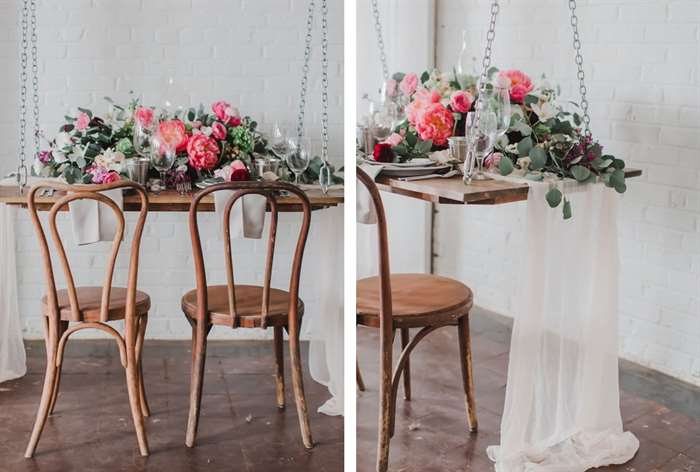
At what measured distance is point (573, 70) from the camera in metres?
2.99

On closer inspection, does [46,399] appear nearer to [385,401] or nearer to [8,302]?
[8,302]

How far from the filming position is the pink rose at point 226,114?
2.55 meters

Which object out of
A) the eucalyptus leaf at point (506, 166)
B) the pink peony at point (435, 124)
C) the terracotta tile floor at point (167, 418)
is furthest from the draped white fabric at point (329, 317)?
the eucalyptus leaf at point (506, 166)

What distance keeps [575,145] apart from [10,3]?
1.51 meters

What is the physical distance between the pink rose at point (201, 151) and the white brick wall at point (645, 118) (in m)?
0.96

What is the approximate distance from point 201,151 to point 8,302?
25.9 inches

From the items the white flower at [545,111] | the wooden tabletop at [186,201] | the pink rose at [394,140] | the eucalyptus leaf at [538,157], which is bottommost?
the wooden tabletop at [186,201]

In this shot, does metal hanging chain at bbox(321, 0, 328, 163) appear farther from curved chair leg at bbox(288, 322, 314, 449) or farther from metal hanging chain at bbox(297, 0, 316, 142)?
curved chair leg at bbox(288, 322, 314, 449)

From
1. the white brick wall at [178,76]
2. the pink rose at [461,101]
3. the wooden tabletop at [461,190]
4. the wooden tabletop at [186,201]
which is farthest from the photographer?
the pink rose at [461,101]

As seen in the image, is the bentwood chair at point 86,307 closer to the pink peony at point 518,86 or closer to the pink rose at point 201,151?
the pink rose at point 201,151

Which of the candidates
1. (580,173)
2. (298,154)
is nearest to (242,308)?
(298,154)

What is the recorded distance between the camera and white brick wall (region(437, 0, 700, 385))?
2.70m

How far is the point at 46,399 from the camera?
7.23 feet

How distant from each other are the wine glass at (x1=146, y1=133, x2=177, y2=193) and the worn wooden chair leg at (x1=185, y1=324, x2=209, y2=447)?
0.44m
